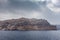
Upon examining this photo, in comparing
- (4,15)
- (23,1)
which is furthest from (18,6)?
(4,15)

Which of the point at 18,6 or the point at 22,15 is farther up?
the point at 18,6

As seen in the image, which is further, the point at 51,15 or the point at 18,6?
the point at 18,6

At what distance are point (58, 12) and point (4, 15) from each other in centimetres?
417

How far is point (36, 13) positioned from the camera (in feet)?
33.2

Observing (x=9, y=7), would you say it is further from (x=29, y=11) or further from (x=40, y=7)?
(x=40, y=7)

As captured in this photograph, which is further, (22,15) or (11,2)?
(22,15)

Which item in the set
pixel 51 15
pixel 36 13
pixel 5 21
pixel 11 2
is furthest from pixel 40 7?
pixel 5 21

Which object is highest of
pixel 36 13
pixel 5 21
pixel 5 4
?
pixel 5 4

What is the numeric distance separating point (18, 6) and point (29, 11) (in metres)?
0.98

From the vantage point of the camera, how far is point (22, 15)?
1048 centimetres

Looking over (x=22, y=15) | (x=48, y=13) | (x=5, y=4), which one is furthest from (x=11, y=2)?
(x=48, y=13)

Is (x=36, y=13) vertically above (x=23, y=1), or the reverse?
(x=23, y=1)

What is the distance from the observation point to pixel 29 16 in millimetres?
10016

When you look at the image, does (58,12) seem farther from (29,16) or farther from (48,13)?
(29,16)
